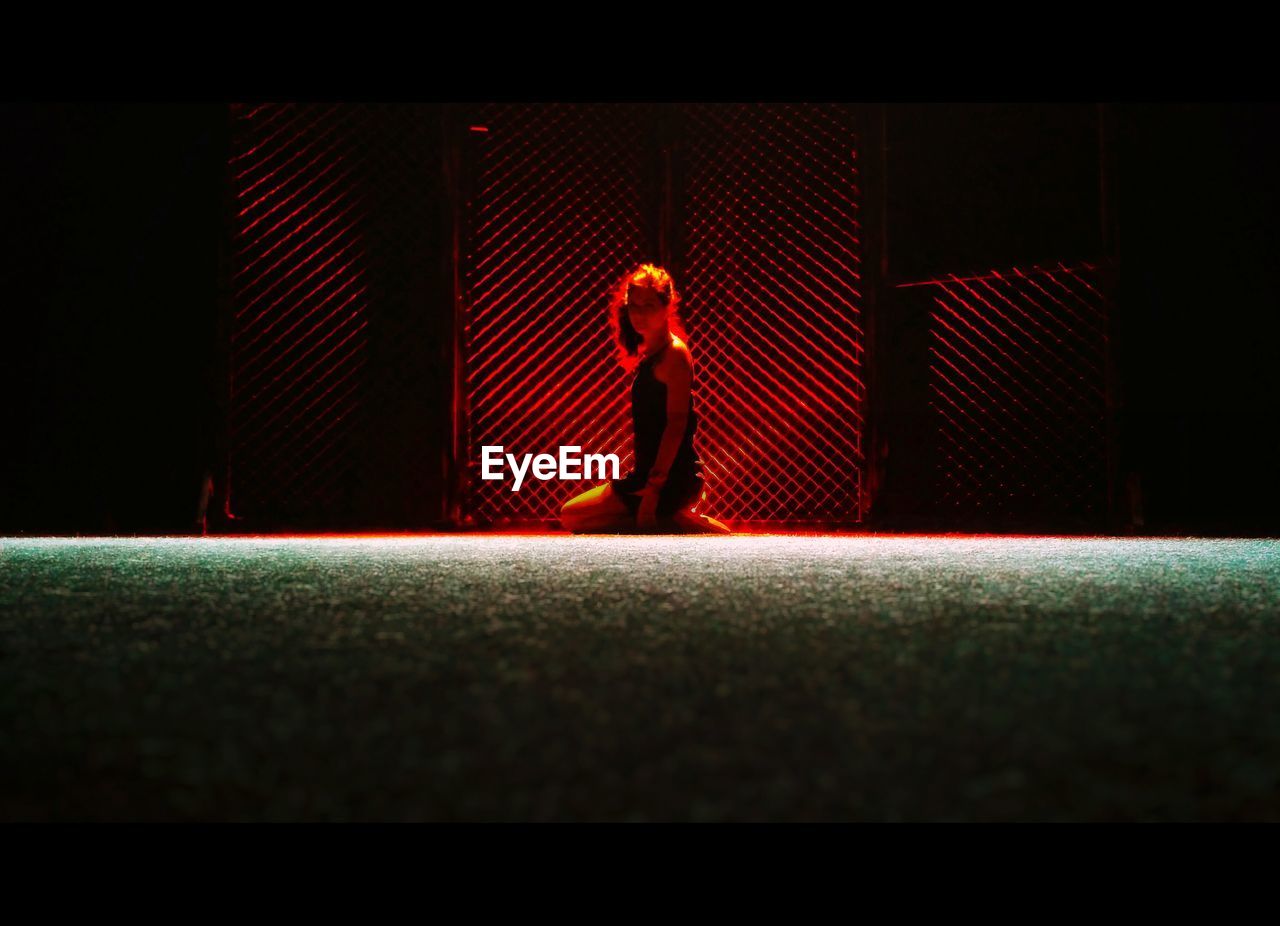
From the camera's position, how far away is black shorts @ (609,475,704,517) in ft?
12.9

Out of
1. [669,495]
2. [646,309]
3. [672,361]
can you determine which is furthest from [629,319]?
[669,495]

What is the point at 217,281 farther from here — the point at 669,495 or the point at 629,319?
the point at 669,495

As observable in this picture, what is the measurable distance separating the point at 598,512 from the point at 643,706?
11.3 feet

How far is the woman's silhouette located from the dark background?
3.94 ft

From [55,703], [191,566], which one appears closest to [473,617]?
[55,703]

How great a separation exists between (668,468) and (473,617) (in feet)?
9.51

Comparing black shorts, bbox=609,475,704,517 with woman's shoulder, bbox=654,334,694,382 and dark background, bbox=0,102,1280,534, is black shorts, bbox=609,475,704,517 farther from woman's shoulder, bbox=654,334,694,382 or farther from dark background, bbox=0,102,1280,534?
dark background, bbox=0,102,1280,534

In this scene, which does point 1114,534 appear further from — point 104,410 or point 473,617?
point 104,410

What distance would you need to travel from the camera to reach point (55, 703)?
583mm
